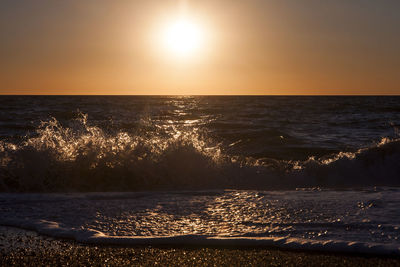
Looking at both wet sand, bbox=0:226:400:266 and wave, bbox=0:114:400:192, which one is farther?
wave, bbox=0:114:400:192

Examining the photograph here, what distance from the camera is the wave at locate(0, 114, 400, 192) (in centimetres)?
736

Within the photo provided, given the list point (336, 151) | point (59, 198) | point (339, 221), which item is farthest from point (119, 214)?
point (336, 151)

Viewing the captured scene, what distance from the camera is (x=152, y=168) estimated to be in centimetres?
790

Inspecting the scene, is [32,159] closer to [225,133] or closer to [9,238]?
[9,238]

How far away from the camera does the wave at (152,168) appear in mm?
7359

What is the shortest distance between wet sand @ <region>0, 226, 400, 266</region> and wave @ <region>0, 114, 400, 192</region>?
3.40 metres

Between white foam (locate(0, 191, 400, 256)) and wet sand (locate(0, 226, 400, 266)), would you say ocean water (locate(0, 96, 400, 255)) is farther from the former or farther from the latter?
wet sand (locate(0, 226, 400, 266))

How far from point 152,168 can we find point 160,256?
14.5 ft

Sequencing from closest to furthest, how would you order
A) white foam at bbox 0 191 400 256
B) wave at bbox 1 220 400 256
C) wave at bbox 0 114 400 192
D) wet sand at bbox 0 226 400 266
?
wet sand at bbox 0 226 400 266 < wave at bbox 1 220 400 256 < white foam at bbox 0 191 400 256 < wave at bbox 0 114 400 192

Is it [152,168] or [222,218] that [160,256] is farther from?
[152,168]

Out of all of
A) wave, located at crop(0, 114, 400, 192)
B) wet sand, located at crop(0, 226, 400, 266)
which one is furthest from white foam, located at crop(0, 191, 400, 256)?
wave, located at crop(0, 114, 400, 192)

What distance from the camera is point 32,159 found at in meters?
7.80

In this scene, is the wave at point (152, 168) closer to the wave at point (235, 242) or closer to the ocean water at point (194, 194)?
the ocean water at point (194, 194)

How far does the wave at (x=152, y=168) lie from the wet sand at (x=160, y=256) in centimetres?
340
